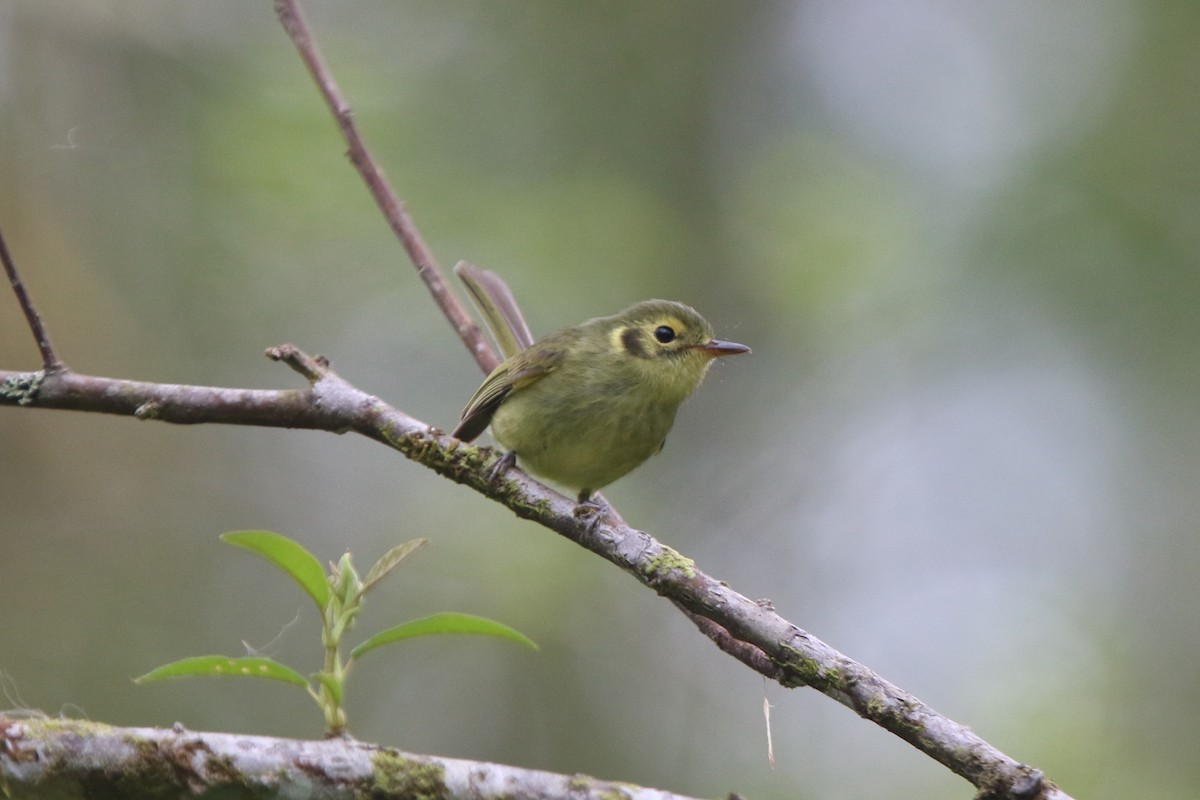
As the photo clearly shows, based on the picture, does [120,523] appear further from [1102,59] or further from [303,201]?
[1102,59]

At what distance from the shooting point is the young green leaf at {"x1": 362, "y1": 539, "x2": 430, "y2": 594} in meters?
2.12

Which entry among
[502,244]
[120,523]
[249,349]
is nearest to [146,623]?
[120,523]

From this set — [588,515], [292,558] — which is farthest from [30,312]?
[588,515]

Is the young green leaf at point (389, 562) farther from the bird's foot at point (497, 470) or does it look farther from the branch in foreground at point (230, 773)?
the bird's foot at point (497, 470)

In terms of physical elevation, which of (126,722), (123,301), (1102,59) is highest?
(1102,59)

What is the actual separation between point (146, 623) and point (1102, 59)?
7746mm

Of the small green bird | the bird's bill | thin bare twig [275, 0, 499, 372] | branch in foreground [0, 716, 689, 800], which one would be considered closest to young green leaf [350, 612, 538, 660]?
branch in foreground [0, 716, 689, 800]

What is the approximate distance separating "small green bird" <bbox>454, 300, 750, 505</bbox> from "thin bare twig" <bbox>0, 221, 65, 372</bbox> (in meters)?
1.54

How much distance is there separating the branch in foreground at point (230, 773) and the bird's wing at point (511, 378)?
7.24 feet

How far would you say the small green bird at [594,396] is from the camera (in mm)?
4039

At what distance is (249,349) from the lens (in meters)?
7.77

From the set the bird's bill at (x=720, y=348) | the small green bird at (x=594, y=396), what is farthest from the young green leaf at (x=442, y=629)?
the bird's bill at (x=720, y=348)

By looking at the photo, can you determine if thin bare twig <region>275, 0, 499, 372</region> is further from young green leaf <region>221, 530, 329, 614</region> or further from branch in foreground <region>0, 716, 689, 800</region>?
branch in foreground <region>0, 716, 689, 800</region>

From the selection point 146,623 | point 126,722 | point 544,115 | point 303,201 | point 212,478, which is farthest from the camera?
Answer: point 544,115
